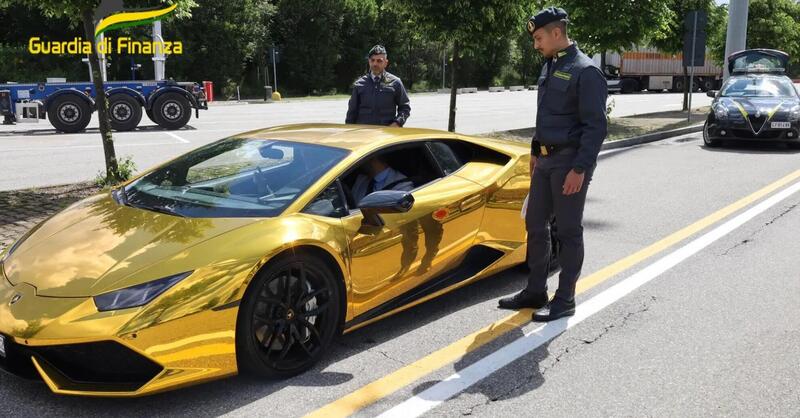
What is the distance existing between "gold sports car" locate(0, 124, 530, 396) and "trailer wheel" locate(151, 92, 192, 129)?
1354cm

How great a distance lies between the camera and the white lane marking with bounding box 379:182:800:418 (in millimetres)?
3299

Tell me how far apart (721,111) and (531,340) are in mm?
10805

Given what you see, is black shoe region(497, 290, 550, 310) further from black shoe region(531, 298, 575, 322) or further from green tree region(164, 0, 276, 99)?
green tree region(164, 0, 276, 99)

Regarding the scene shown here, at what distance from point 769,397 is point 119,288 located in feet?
9.71

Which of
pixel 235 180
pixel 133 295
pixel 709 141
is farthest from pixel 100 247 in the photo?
pixel 709 141

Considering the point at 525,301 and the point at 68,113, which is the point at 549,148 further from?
the point at 68,113

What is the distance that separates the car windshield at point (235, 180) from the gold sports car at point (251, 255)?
1 cm

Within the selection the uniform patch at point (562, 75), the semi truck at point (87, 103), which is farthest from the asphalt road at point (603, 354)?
the semi truck at point (87, 103)

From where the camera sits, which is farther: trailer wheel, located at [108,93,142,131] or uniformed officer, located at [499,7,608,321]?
trailer wheel, located at [108,93,142,131]

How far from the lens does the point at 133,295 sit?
Result: 3.01 m

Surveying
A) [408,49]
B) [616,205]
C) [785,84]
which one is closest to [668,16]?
[785,84]

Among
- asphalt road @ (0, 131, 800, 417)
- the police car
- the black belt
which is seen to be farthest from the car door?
the police car

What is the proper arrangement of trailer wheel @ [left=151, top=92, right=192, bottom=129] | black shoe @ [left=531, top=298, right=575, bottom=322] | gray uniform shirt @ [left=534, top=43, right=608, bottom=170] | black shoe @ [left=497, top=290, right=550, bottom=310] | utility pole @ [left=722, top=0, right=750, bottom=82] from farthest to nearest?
utility pole @ [left=722, top=0, right=750, bottom=82] < trailer wheel @ [left=151, top=92, right=192, bottom=129] < black shoe @ [left=497, top=290, right=550, bottom=310] < black shoe @ [left=531, top=298, right=575, bottom=322] < gray uniform shirt @ [left=534, top=43, right=608, bottom=170]

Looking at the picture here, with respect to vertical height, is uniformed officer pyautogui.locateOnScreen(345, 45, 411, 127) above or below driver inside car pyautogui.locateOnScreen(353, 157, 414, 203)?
above
